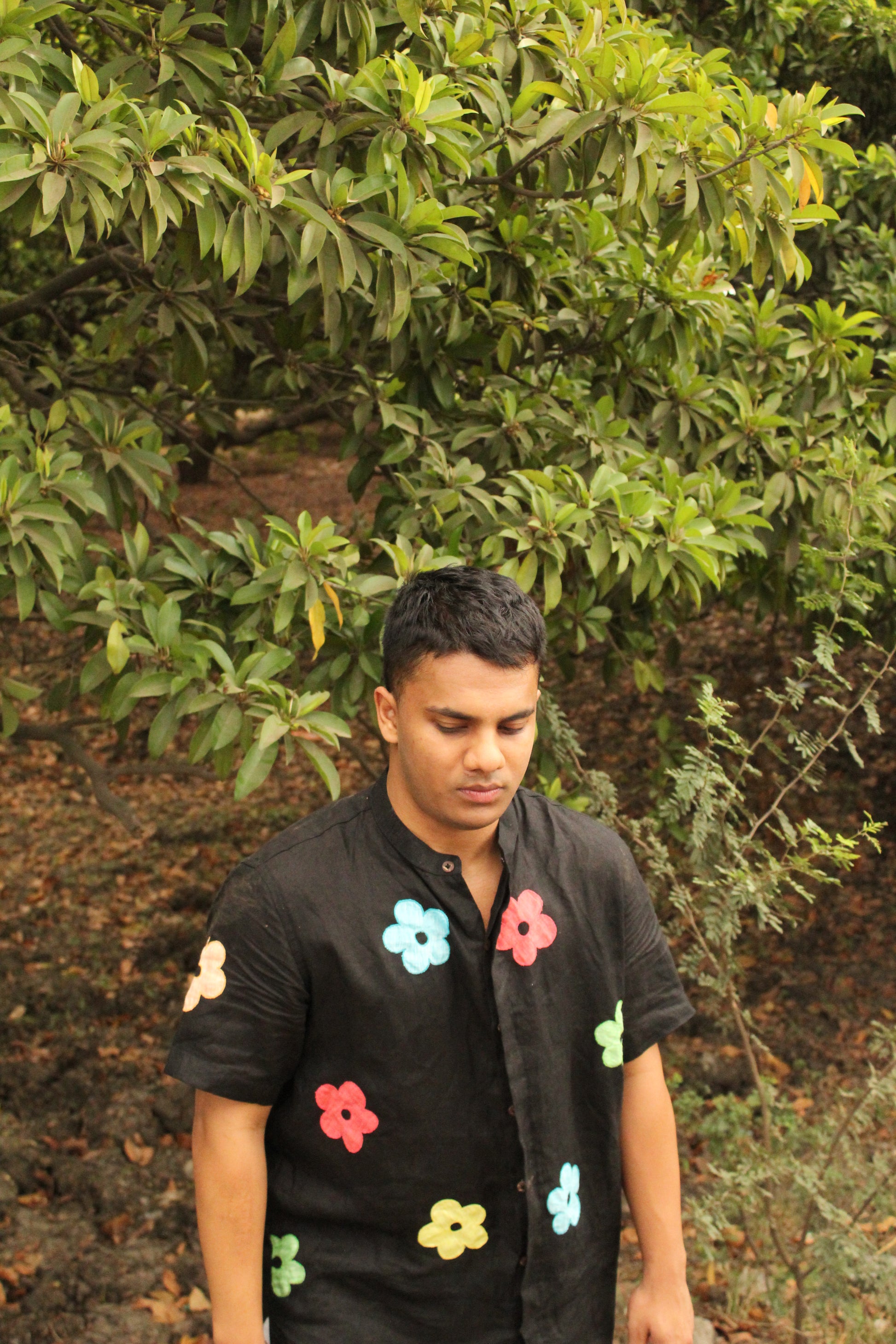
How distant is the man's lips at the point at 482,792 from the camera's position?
168cm

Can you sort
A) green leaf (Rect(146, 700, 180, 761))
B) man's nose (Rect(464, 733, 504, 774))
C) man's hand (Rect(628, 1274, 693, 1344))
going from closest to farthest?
man's nose (Rect(464, 733, 504, 774))
man's hand (Rect(628, 1274, 693, 1344))
green leaf (Rect(146, 700, 180, 761))

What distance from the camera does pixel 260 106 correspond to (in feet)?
9.98

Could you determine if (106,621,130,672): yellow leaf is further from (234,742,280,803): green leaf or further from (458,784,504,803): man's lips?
(458,784,504,803): man's lips

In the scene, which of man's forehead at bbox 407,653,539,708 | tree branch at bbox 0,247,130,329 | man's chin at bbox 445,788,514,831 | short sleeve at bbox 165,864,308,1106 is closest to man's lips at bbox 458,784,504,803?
man's chin at bbox 445,788,514,831

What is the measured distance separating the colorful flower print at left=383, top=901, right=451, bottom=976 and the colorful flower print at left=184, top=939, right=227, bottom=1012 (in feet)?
0.76

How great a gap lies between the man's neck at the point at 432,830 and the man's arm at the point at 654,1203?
0.44 meters

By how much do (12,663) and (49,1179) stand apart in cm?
529

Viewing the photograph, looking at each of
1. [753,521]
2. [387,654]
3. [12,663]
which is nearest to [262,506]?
[753,521]

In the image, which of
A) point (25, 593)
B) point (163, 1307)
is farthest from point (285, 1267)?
point (163, 1307)

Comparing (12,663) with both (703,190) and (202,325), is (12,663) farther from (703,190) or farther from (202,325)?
(703,190)

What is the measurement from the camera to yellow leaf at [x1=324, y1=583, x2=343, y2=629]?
8.67 feet

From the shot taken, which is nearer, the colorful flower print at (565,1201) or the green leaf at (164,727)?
the colorful flower print at (565,1201)

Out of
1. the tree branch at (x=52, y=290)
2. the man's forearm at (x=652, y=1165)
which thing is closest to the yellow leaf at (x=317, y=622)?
the man's forearm at (x=652, y=1165)

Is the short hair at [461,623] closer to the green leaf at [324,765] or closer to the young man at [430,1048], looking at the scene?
the young man at [430,1048]
